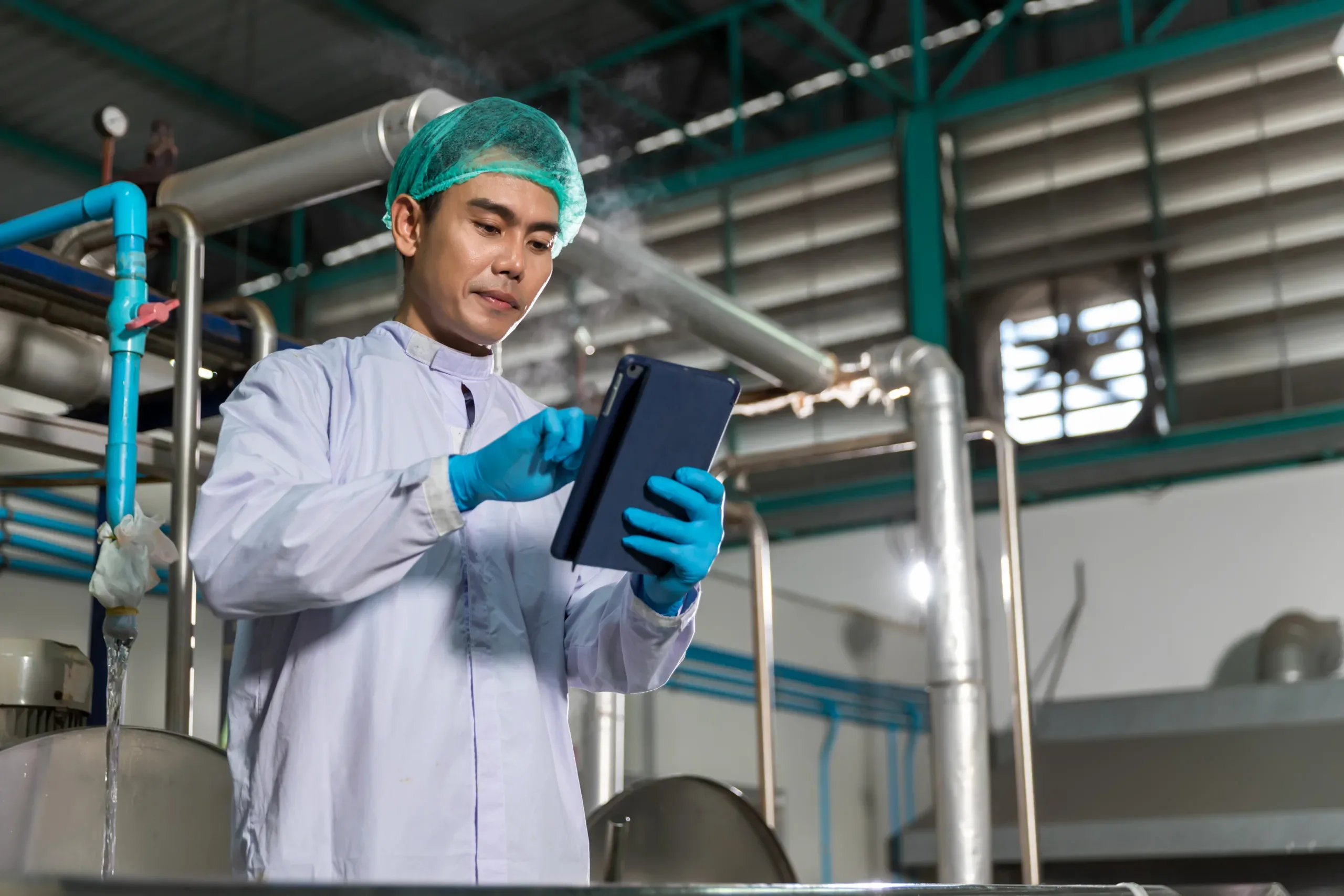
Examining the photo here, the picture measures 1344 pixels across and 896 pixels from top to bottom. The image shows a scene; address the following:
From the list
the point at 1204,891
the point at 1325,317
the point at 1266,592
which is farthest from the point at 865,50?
the point at 1204,891

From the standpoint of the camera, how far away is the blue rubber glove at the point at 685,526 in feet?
4.19

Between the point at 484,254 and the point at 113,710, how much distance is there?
2.45 ft

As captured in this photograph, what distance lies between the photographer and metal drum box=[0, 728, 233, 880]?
5.46ft

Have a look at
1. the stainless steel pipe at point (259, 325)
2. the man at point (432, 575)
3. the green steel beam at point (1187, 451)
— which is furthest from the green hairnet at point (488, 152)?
the green steel beam at point (1187, 451)

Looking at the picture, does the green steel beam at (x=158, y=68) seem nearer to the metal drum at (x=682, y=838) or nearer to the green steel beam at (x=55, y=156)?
the green steel beam at (x=55, y=156)

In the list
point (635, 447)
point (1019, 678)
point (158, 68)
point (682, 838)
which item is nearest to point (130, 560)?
point (635, 447)

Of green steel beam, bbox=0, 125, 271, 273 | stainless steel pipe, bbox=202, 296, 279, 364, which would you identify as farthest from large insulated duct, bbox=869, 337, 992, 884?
green steel beam, bbox=0, 125, 271, 273

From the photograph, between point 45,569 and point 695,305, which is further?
point 45,569

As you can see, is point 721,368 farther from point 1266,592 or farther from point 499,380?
point 499,380

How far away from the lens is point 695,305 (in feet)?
11.0

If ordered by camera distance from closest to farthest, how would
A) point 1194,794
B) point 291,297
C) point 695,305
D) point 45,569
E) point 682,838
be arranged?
point 682,838
point 695,305
point 45,569
point 1194,794
point 291,297

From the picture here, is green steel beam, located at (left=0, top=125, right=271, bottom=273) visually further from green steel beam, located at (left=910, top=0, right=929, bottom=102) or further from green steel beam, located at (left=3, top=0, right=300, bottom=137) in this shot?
green steel beam, located at (left=910, top=0, right=929, bottom=102)

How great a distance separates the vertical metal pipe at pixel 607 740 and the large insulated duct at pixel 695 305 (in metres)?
1.04

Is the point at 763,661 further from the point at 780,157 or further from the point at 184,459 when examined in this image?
the point at 780,157
